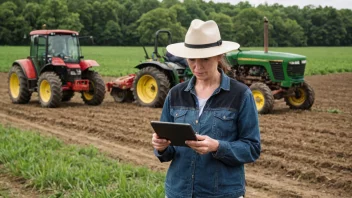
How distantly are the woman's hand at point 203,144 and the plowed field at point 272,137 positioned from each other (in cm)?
309

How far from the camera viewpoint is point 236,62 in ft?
36.7

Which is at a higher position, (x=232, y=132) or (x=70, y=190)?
(x=232, y=132)

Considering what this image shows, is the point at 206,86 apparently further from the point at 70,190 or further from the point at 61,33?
the point at 61,33

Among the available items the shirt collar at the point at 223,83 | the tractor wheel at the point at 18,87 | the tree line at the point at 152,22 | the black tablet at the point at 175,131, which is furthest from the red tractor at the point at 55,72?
the tree line at the point at 152,22

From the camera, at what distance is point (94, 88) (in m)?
11.8

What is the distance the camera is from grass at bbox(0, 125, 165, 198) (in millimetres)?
4688

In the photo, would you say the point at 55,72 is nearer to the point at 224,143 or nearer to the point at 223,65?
the point at 223,65

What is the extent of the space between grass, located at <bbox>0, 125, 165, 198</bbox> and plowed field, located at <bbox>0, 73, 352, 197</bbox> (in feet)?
2.28

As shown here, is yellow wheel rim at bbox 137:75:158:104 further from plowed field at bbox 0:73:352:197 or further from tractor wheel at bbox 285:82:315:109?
tractor wheel at bbox 285:82:315:109

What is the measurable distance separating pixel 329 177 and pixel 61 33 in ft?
25.2

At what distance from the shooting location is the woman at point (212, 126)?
244 cm

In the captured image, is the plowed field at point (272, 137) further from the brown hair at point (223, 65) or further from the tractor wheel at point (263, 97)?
the brown hair at point (223, 65)

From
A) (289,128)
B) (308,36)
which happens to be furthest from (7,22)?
(289,128)

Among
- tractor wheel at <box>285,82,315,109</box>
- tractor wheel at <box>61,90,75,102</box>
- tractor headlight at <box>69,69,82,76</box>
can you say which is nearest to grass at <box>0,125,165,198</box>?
tractor headlight at <box>69,69,82,76</box>
